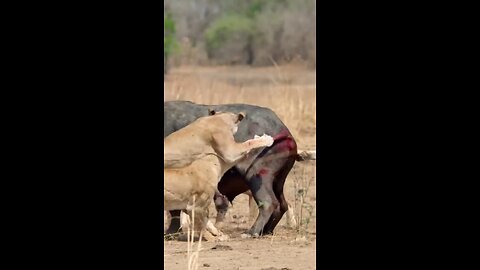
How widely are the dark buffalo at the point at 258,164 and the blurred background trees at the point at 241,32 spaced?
15.0 m

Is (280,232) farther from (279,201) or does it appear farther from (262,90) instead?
(262,90)

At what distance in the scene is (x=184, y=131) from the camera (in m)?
7.61

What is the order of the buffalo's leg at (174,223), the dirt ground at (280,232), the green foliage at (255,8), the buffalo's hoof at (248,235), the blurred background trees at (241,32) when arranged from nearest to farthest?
1. the dirt ground at (280,232)
2. the buffalo's hoof at (248,235)
3. the buffalo's leg at (174,223)
4. the blurred background trees at (241,32)
5. the green foliage at (255,8)

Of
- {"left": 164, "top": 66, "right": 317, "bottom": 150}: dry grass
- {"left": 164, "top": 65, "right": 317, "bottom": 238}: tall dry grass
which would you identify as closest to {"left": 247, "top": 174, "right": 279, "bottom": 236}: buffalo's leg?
{"left": 164, "top": 65, "right": 317, "bottom": 238}: tall dry grass

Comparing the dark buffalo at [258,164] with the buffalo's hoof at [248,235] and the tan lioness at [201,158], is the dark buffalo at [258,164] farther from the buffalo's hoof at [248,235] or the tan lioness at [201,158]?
the tan lioness at [201,158]

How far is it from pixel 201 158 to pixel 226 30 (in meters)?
23.8

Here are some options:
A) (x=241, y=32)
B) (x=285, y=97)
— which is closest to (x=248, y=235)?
(x=285, y=97)

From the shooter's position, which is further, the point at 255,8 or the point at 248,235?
the point at 255,8

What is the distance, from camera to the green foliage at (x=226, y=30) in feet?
98.7

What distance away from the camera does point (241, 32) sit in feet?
101

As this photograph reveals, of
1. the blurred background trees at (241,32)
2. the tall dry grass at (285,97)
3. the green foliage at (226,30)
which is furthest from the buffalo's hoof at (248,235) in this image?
the green foliage at (226,30)

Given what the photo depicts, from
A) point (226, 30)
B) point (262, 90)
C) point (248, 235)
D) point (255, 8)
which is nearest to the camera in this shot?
point (248, 235)
